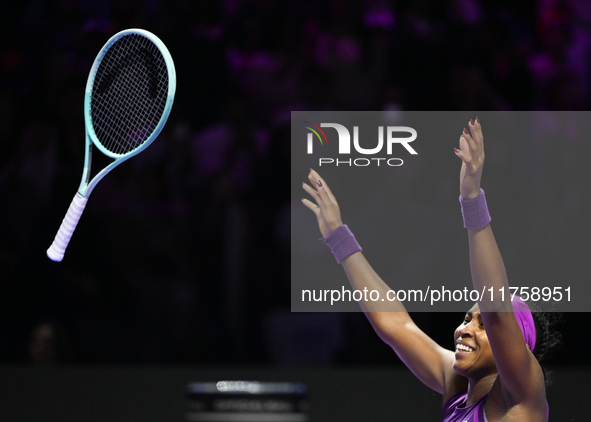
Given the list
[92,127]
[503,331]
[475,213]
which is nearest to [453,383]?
[503,331]

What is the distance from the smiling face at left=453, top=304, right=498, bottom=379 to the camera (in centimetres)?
202

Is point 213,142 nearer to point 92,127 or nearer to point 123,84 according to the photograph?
point 123,84

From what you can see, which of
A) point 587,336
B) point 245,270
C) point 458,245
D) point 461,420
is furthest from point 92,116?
point 587,336

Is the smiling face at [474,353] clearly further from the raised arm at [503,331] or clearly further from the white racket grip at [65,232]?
the white racket grip at [65,232]

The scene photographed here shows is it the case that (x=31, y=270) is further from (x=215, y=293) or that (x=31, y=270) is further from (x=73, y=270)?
(x=215, y=293)

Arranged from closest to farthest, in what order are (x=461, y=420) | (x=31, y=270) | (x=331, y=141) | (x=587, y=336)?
(x=461, y=420), (x=331, y=141), (x=587, y=336), (x=31, y=270)

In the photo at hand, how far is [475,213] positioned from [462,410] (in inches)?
22.2

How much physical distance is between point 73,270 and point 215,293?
0.69 metres

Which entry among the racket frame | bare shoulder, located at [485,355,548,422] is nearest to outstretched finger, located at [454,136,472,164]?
bare shoulder, located at [485,355,548,422]

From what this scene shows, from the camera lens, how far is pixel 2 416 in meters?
3.42

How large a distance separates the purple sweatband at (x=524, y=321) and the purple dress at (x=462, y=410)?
0.60 ft

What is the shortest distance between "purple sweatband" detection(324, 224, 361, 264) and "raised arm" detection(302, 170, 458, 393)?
1 cm

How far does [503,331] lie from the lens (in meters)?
1.82

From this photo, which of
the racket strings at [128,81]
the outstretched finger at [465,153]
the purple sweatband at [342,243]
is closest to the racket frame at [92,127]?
the racket strings at [128,81]
